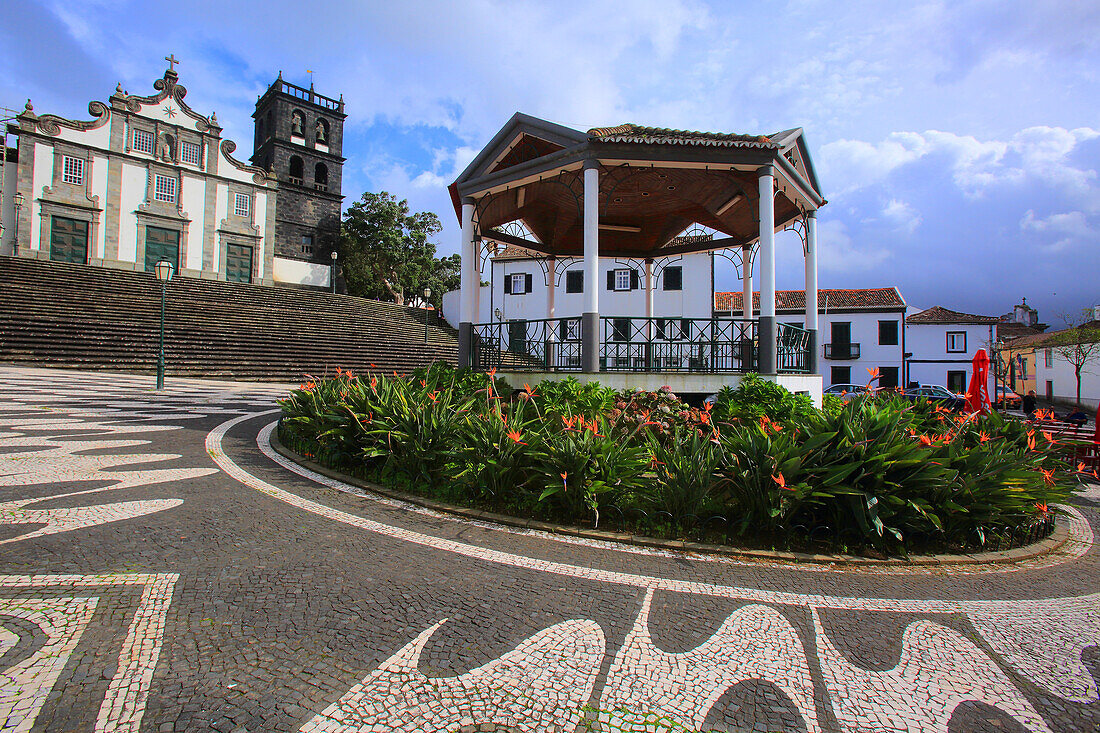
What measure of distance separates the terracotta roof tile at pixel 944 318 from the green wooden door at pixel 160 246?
54.3 metres

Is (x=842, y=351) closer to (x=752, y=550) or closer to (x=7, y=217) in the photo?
(x=752, y=550)

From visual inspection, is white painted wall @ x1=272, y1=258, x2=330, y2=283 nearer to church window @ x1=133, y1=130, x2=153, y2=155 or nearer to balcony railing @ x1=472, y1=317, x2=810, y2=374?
church window @ x1=133, y1=130, x2=153, y2=155

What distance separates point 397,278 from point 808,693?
49627 millimetres

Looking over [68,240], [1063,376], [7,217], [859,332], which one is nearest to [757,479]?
[859,332]

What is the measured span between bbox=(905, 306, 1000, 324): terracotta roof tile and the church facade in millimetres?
49972

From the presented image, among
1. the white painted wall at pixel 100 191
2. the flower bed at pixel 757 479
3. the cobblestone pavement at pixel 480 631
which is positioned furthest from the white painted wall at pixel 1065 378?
the white painted wall at pixel 100 191

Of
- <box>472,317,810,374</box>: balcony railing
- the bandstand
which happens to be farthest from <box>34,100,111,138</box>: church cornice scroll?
<box>472,317,810,374</box>: balcony railing

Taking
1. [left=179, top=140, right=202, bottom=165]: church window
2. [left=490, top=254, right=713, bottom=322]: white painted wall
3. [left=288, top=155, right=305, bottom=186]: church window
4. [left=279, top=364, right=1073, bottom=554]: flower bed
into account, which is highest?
[left=288, top=155, right=305, bottom=186]: church window

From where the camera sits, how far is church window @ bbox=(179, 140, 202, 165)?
39344 millimetres

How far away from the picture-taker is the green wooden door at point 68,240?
3384 centimetres

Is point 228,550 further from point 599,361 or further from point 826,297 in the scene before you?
point 826,297

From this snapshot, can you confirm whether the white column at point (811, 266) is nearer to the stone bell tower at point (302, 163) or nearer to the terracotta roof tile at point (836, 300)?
the terracotta roof tile at point (836, 300)

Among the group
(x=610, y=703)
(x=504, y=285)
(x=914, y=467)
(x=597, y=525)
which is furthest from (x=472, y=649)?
(x=504, y=285)

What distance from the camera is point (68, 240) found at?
113 ft
